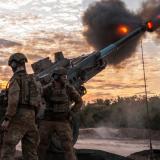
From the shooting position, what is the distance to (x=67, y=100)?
8.76 metres

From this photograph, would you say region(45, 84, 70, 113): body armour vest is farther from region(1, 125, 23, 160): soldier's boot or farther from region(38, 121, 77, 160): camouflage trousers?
region(1, 125, 23, 160): soldier's boot

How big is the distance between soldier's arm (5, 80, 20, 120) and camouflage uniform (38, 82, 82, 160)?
1292mm

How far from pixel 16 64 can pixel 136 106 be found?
76.2ft

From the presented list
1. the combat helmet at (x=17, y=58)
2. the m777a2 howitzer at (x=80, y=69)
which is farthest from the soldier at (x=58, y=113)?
the m777a2 howitzer at (x=80, y=69)

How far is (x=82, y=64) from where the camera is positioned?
41.9 ft

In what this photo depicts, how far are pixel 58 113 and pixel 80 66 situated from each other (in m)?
4.12

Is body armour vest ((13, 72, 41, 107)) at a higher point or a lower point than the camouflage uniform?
higher

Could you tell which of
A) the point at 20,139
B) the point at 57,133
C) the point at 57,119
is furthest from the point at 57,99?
the point at 20,139

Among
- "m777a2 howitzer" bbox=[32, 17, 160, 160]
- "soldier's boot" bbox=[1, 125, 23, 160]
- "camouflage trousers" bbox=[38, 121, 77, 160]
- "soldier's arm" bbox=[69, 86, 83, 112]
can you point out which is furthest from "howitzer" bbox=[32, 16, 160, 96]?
"soldier's boot" bbox=[1, 125, 23, 160]

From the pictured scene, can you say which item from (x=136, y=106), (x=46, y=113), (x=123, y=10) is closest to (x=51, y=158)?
(x=46, y=113)

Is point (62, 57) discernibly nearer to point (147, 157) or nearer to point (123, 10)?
point (147, 157)

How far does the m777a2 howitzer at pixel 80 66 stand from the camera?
1145 centimetres

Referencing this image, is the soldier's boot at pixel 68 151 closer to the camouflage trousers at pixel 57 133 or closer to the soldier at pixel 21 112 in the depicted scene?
the camouflage trousers at pixel 57 133

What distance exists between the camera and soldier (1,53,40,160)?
743 cm
